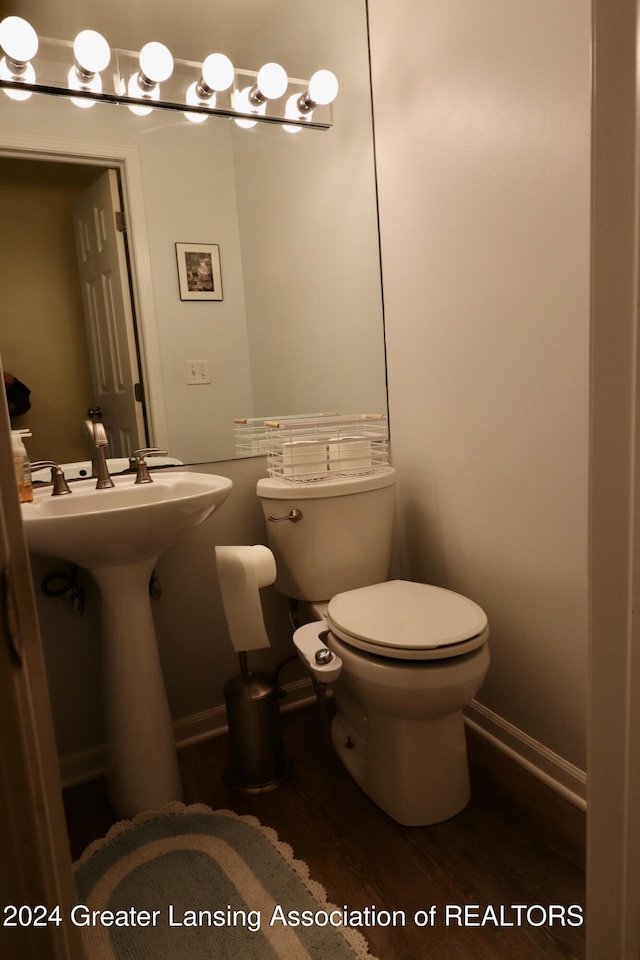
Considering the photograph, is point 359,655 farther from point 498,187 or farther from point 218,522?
point 498,187

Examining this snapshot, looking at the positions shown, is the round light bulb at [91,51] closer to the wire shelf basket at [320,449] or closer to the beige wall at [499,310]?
the beige wall at [499,310]

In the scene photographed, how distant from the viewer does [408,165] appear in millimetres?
1849

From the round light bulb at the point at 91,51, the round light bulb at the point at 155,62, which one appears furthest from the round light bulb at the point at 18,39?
the round light bulb at the point at 155,62

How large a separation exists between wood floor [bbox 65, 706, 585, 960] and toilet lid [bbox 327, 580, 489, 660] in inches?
18.4

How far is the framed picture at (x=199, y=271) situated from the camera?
180 centimetres

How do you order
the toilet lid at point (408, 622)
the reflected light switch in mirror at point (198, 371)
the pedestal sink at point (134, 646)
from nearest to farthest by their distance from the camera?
1. the toilet lid at point (408, 622)
2. the pedestal sink at point (134, 646)
3. the reflected light switch in mirror at point (198, 371)

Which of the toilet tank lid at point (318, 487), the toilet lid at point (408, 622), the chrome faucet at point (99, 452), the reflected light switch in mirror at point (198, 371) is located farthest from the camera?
the reflected light switch in mirror at point (198, 371)

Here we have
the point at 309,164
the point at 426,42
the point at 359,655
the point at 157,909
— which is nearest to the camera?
the point at 157,909

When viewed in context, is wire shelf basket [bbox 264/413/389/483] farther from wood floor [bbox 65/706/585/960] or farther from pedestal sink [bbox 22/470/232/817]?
wood floor [bbox 65/706/585/960]

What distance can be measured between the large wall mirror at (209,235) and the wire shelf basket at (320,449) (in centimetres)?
11

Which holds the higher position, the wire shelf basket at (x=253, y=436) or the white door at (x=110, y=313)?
the white door at (x=110, y=313)

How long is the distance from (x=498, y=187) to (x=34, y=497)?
1383 mm

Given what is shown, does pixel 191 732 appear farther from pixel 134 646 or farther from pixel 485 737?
pixel 485 737

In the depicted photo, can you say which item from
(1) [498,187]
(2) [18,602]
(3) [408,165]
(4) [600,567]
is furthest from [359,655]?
(3) [408,165]
